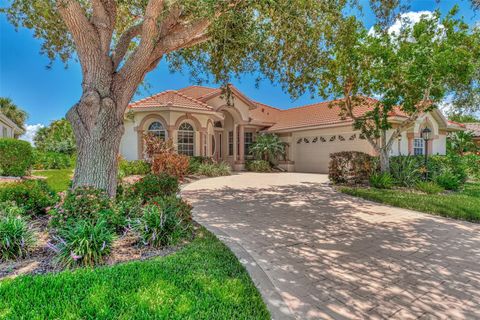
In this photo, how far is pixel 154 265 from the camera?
12.5ft

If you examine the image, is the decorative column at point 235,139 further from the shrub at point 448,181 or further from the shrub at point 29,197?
the shrub at point 29,197

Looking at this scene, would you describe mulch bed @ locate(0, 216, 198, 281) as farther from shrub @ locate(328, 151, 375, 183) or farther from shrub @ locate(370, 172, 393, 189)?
shrub @ locate(328, 151, 375, 183)

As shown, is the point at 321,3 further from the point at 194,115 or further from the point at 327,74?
the point at 194,115

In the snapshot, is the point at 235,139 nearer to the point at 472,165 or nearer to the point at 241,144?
the point at 241,144

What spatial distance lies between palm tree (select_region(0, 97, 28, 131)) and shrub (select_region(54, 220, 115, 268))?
139ft

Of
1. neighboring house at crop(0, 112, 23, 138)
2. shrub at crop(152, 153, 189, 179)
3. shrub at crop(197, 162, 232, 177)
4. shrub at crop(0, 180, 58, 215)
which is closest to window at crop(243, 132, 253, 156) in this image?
shrub at crop(197, 162, 232, 177)

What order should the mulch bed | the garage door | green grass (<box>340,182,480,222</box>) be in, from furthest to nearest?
the garage door, green grass (<box>340,182,480,222</box>), the mulch bed

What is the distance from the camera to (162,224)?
4805mm

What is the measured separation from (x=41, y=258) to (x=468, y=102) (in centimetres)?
1723

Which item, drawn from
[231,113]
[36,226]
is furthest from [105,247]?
[231,113]

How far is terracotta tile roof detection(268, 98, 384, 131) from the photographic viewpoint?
1847 cm

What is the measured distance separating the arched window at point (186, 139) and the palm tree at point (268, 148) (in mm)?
5709

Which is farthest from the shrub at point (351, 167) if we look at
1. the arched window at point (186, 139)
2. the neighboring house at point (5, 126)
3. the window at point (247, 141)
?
the neighboring house at point (5, 126)

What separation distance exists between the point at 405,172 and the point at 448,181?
1.85m
